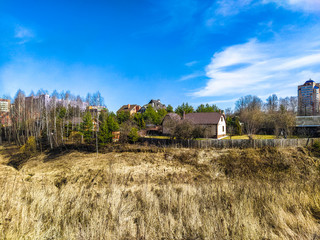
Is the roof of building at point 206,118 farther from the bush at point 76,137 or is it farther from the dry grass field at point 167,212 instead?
the dry grass field at point 167,212

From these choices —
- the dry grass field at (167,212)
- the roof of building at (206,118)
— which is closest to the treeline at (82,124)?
the roof of building at (206,118)

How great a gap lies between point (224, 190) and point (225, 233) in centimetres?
120

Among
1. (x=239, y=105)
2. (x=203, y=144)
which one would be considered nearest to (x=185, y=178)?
(x=203, y=144)

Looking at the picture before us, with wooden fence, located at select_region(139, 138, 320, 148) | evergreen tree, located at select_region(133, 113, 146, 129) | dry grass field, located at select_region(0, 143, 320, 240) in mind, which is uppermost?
evergreen tree, located at select_region(133, 113, 146, 129)

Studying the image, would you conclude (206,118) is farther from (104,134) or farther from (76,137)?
(76,137)

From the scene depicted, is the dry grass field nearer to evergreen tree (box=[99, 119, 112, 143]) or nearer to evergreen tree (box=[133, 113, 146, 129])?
evergreen tree (box=[99, 119, 112, 143])

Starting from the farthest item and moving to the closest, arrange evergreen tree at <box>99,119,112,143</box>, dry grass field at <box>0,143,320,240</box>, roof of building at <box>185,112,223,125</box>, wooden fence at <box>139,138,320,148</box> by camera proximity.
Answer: roof of building at <box>185,112,223,125</box> → evergreen tree at <box>99,119,112,143</box> → wooden fence at <box>139,138,320,148</box> → dry grass field at <box>0,143,320,240</box>

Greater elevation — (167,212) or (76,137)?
(167,212)

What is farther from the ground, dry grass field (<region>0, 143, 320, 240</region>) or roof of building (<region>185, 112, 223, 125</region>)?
roof of building (<region>185, 112, 223, 125</region>)

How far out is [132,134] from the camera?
82.4 ft

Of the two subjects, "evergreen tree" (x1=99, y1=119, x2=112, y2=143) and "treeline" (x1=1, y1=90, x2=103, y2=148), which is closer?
"evergreen tree" (x1=99, y1=119, x2=112, y2=143)

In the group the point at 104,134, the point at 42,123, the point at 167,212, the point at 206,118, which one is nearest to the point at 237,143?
the point at 206,118

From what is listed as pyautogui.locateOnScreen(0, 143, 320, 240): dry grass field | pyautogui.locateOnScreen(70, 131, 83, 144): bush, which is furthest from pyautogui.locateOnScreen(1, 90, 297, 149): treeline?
pyautogui.locateOnScreen(0, 143, 320, 240): dry grass field

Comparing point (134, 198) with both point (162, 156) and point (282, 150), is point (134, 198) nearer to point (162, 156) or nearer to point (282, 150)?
point (162, 156)
